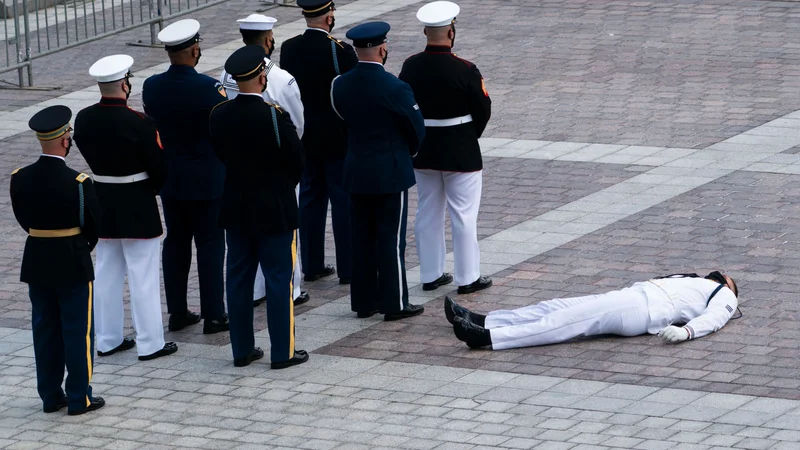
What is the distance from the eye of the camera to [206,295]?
911cm

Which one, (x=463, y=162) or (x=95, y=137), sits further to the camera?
(x=463, y=162)

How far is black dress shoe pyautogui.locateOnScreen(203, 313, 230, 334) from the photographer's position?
9125 mm

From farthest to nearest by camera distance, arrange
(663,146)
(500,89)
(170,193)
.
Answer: (500,89)
(663,146)
(170,193)

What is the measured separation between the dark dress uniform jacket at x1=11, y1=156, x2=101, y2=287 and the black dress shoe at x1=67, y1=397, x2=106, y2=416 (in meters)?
0.67

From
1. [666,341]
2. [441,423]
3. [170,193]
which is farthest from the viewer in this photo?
[170,193]

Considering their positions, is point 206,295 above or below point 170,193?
below

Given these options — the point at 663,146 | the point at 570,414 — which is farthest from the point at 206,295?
the point at 663,146

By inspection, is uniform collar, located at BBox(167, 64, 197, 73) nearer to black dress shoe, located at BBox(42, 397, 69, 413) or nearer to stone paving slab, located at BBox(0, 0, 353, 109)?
black dress shoe, located at BBox(42, 397, 69, 413)

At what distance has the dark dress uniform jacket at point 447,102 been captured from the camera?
9.28 m

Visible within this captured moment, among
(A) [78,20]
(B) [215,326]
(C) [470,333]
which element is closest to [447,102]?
(C) [470,333]

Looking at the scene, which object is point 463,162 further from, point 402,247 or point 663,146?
point 663,146

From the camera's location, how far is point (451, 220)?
9602 millimetres

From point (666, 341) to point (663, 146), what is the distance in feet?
14.6

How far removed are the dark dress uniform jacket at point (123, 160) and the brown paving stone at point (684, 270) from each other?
4.39 feet
